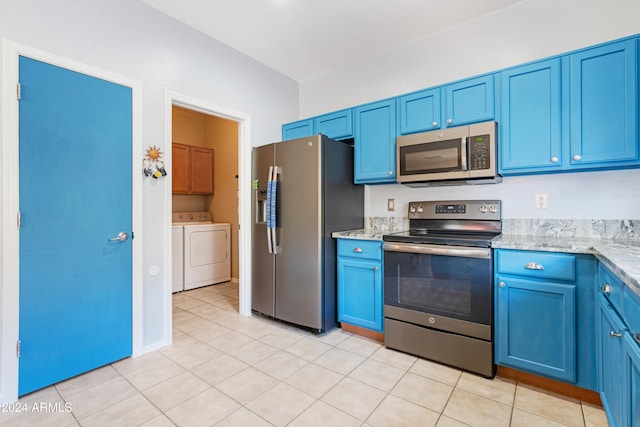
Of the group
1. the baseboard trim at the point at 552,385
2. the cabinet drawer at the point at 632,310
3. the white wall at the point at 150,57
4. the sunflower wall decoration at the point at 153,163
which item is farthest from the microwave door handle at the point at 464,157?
the sunflower wall decoration at the point at 153,163

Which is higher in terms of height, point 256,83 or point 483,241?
point 256,83

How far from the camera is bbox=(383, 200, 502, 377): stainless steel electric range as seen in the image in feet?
6.61

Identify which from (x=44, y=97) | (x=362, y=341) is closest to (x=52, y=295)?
(x=44, y=97)

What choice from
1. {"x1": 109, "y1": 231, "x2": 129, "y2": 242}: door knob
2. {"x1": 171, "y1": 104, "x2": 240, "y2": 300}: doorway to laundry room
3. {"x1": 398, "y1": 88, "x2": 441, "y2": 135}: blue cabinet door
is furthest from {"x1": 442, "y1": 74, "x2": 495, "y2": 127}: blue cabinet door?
{"x1": 171, "y1": 104, "x2": 240, "y2": 300}: doorway to laundry room

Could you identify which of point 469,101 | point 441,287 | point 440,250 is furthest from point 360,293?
point 469,101

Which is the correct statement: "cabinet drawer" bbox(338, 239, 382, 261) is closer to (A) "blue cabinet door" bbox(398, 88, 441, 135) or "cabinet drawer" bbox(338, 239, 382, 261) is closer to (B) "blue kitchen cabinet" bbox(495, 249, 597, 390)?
(B) "blue kitchen cabinet" bbox(495, 249, 597, 390)

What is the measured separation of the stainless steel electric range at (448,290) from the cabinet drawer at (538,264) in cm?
8

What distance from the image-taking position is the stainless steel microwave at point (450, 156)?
2.23 m

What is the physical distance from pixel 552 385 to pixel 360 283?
141cm

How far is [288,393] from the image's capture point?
73.6 inches

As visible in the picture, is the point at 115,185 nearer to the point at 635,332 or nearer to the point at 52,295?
the point at 52,295

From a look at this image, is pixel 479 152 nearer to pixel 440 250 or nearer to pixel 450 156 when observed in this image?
pixel 450 156

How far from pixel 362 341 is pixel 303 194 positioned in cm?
138

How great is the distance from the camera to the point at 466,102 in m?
2.37
